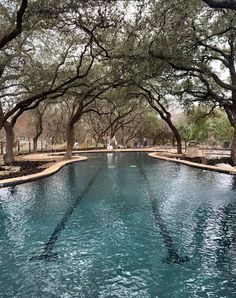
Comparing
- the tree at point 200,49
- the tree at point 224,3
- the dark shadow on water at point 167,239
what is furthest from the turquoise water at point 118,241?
the tree at point 200,49

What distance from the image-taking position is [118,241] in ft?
15.9

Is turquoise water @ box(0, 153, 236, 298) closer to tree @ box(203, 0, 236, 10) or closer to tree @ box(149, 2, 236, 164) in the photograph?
tree @ box(203, 0, 236, 10)

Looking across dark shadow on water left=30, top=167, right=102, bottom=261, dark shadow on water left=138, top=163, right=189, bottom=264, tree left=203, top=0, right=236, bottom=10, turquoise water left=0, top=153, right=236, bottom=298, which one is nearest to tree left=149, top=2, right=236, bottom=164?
tree left=203, top=0, right=236, bottom=10

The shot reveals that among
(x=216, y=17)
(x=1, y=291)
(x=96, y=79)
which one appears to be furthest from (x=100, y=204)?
(x=96, y=79)

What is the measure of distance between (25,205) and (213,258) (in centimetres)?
458

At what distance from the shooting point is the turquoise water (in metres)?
3.45

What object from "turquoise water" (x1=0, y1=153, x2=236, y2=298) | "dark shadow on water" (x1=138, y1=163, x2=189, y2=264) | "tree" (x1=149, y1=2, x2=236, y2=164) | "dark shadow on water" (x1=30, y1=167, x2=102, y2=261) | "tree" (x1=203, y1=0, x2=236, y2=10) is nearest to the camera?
"turquoise water" (x1=0, y1=153, x2=236, y2=298)

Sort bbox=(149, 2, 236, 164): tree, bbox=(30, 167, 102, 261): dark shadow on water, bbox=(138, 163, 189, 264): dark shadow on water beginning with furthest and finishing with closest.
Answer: bbox=(149, 2, 236, 164): tree
bbox=(30, 167, 102, 261): dark shadow on water
bbox=(138, 163, 189, 264): dark shadow on water

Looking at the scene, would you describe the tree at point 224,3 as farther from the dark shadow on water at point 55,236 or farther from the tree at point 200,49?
the dark shadow on water at point 55,236

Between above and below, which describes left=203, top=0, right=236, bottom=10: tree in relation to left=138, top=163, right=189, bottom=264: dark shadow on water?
above

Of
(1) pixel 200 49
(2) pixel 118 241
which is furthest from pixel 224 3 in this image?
(1) pixel 200 49

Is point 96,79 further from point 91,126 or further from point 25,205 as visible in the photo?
point 91,126

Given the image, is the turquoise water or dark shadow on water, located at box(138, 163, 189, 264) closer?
the turquoise water

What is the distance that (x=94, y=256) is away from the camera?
4.27 m
